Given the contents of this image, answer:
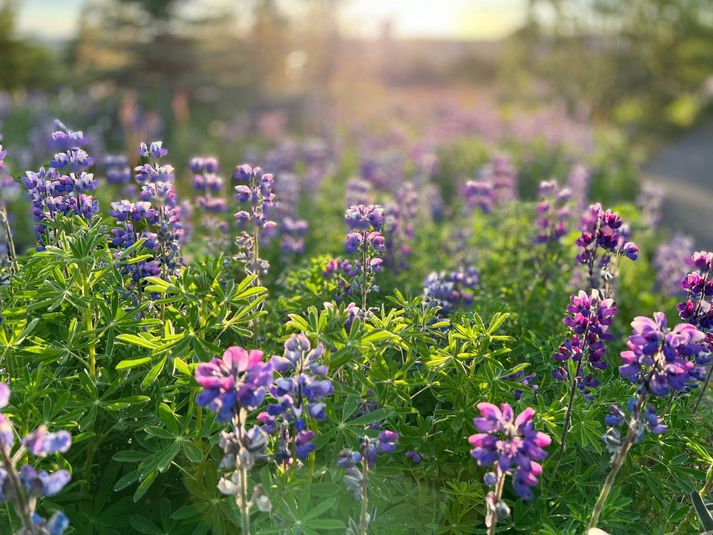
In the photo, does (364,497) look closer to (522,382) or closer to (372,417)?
(372,417)

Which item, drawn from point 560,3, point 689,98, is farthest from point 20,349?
point 689,98

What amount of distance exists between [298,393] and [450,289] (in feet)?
4.44

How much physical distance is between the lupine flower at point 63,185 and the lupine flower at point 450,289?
150 cm

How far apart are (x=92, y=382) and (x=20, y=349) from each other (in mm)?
280

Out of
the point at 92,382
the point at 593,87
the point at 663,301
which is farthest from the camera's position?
the point at 593,87

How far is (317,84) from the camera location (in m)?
24.3

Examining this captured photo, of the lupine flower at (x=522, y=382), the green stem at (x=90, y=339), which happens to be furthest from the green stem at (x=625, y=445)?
the green stem at (x=90, y=339)

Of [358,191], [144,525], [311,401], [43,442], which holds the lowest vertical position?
[144,525]

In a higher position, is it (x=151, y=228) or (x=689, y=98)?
(x=151, y=228)

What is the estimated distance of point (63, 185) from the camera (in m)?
2.75

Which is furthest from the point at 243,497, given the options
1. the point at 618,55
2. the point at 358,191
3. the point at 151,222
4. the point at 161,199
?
the point at 618,55

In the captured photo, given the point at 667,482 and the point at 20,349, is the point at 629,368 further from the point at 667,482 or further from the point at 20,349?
the point at 20,349

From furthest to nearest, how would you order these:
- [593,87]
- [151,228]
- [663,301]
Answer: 1. [593,87]
2. [663,301]
3. [151,228]

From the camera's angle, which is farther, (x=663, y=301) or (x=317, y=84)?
(x=317, y=84)
